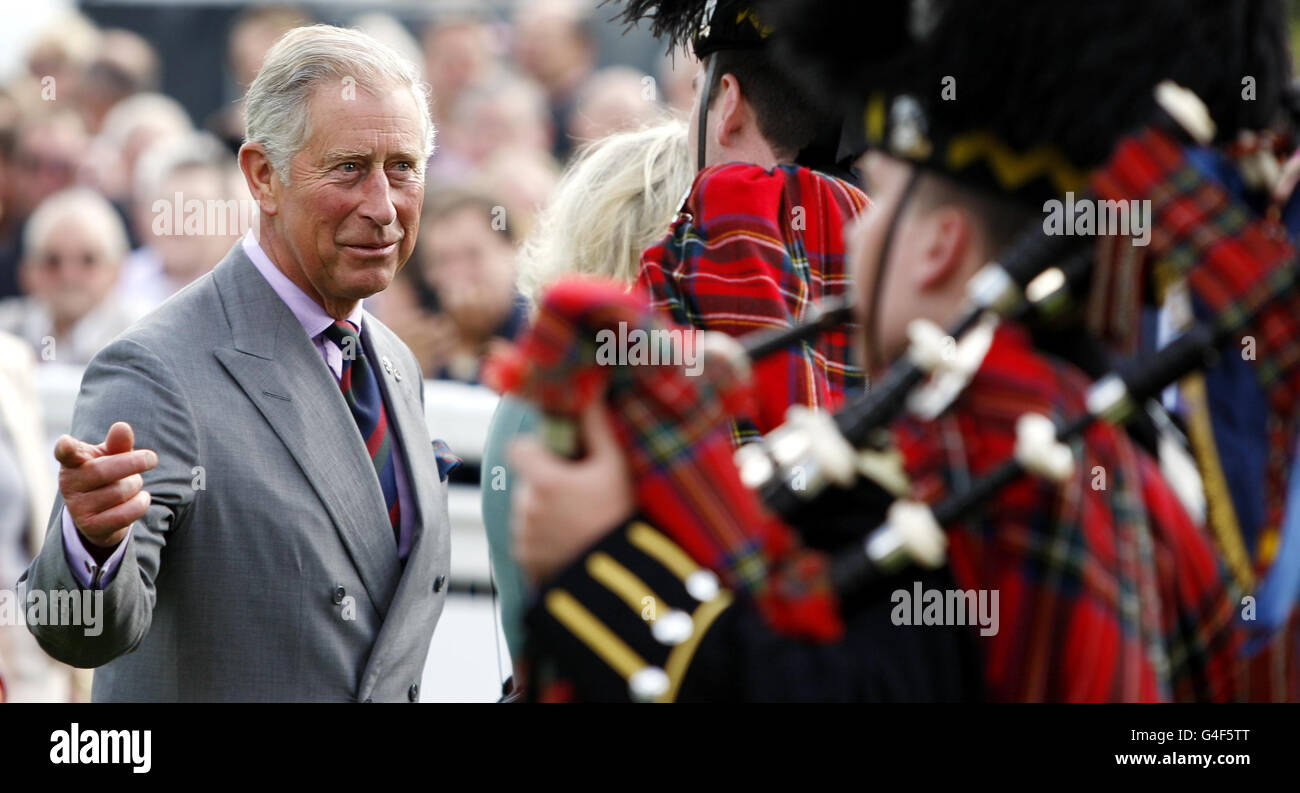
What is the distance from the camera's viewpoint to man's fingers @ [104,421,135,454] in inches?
99.0

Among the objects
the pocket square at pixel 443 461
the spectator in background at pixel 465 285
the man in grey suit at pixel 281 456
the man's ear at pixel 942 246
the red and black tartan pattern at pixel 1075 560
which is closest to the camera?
the red and black tartan pattern at pixel 1075 560

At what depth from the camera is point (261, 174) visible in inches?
128

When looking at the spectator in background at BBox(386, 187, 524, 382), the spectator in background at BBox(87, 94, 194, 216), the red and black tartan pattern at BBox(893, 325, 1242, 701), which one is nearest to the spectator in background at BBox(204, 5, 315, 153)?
the spectator in background at BBox(87, 94, 194, 216)

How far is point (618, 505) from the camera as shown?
181 cm

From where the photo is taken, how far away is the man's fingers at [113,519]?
2.54 m

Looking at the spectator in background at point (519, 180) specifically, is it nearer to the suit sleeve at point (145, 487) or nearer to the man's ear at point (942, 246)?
the suit sleeve at point (145, 487)

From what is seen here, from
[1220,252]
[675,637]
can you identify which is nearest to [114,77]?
[675,637]

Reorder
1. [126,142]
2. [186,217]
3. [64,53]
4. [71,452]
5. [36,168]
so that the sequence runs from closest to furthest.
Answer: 1. [71,452]
2. [186,217]
3. [36,168]
4. [126,142]
5. [64,53]

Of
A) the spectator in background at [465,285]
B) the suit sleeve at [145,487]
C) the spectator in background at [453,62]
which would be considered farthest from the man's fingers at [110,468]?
the spectator in background at [453,62]

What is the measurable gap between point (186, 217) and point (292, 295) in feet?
13.5

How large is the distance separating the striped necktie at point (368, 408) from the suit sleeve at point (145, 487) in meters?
0.40

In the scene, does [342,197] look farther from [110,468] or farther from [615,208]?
[110,468]

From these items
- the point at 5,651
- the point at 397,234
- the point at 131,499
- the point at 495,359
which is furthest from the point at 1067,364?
the point at 5,651

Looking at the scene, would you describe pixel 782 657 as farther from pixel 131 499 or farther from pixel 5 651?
pixel 5 651
